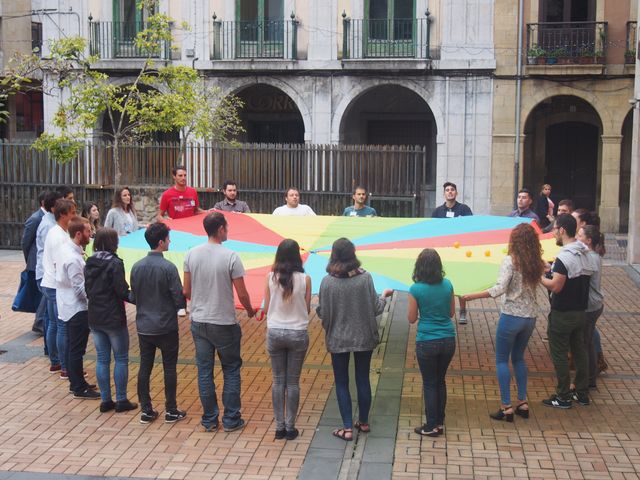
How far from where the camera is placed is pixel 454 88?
2514cm

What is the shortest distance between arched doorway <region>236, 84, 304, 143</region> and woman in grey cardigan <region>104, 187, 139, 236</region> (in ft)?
51.5

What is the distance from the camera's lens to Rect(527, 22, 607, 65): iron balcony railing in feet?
80.6

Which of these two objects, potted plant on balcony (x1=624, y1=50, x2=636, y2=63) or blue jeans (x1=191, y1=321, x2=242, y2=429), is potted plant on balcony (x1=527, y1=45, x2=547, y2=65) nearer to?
potted plant on balcony (x1=624, y1=50, x2=636, y2=63)

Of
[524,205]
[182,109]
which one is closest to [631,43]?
[182,109]

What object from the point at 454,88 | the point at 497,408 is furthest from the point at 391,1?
the point at 497,408

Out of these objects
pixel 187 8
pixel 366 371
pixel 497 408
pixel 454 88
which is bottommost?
pixel 497 408

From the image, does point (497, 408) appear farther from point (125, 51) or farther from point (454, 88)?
point (125, 51)

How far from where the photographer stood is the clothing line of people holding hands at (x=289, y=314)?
8117 mm

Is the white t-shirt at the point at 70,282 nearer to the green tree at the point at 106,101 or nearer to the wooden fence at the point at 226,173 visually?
the green tree at the point at 106,101

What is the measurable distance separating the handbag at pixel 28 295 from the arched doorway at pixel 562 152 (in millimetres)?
18682

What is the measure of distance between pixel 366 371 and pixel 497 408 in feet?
5.91

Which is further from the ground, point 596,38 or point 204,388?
point 596,38

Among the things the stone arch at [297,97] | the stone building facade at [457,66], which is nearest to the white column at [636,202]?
the stone building facade at [457,66]

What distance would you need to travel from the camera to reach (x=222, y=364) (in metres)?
8.55
